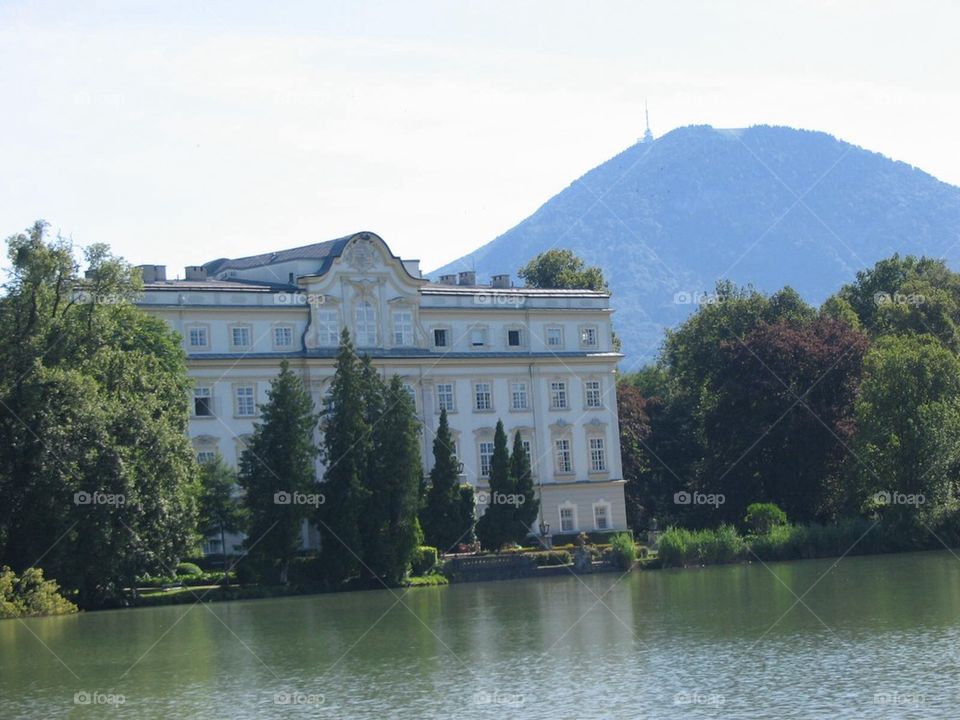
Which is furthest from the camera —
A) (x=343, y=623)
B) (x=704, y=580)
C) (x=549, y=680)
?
(x=704, y=580)

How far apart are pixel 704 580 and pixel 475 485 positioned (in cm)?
2118

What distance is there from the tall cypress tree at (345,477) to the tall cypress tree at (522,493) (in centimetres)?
1025

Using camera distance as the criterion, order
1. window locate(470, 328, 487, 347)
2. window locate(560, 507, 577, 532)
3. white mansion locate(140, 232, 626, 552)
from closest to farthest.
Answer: white mansion locate(140, 232, 626, 552) → window locate(470, 328, 487, 347) → window locate(560, 507, 577, 532)

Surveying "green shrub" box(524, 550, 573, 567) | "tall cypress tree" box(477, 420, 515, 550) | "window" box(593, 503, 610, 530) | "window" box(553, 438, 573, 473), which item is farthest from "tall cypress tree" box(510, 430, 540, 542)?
"window" box(593, 503, 610, 530)

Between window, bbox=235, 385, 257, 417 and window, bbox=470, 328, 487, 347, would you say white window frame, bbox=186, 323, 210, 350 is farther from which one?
window, bbox=470, 328, 487, 347

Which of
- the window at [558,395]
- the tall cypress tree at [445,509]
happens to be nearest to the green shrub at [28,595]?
the tall cypress tree at [445,509]

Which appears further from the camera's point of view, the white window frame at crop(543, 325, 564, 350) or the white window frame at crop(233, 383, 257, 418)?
the white window frame at crop(543, 325, 564, 350)

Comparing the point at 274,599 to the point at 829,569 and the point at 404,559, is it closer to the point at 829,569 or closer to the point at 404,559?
the point at 404,559

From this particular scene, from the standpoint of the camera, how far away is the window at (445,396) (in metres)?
75.9

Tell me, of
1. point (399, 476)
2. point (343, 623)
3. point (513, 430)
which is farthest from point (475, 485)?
point (343, 623)

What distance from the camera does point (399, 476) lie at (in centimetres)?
6059

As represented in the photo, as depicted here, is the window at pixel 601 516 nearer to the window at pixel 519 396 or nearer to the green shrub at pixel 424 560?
the window at pixel 519 396

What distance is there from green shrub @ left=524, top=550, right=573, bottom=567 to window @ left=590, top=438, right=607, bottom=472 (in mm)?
13095

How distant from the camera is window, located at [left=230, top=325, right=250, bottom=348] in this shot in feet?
231
